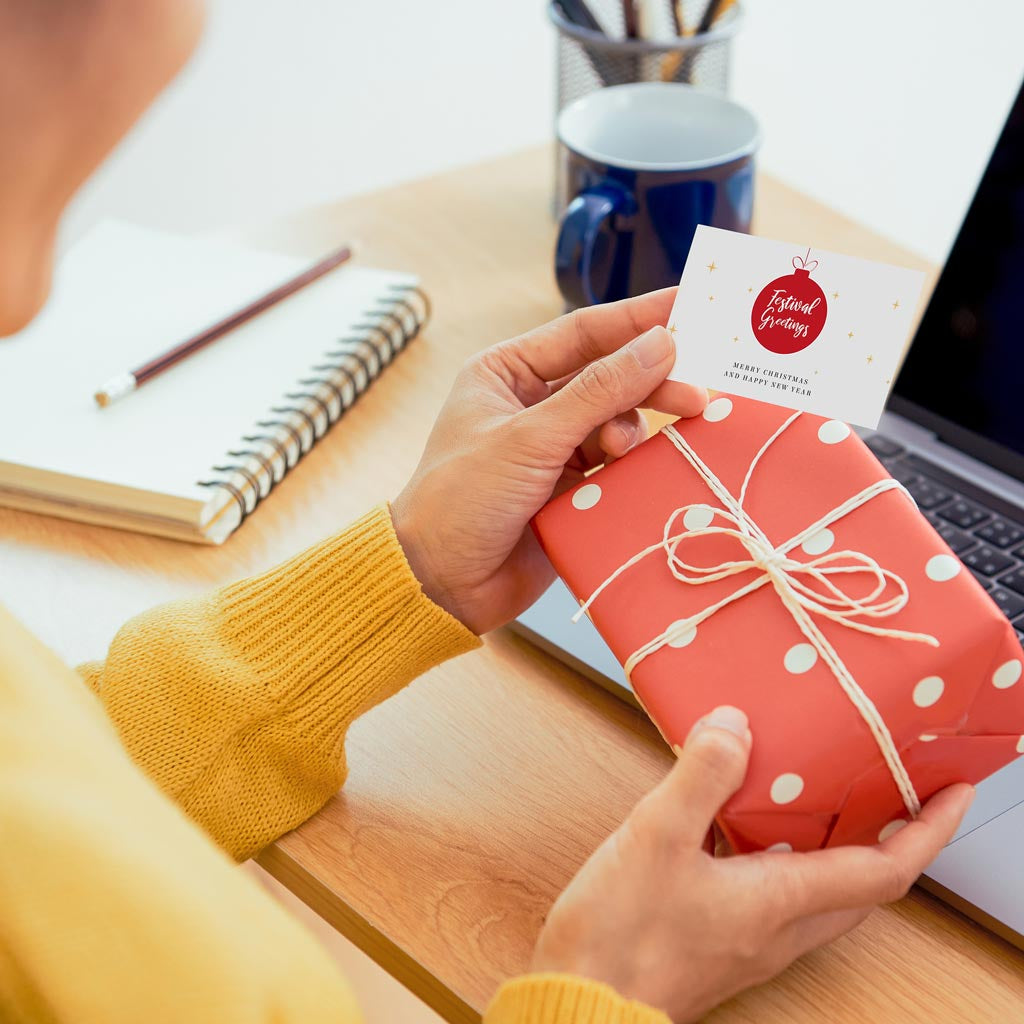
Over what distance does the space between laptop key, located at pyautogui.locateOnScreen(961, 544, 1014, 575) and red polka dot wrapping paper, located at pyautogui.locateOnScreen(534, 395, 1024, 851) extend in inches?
7.6

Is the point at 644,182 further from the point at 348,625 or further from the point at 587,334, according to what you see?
the point at 348,625

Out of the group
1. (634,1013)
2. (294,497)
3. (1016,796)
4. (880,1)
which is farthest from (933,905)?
(880,1)

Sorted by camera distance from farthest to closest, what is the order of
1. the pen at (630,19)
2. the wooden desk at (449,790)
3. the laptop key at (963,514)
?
the pen at (630,19) → the laptop key at (963,514) → the wooden desk at (449,790)

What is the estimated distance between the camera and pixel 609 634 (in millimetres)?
596

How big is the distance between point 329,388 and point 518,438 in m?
0.30

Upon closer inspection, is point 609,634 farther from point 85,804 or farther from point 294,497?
point 294,497

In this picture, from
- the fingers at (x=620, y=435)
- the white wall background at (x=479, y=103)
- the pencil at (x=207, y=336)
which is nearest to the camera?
the fingers at (x=620, y=435)

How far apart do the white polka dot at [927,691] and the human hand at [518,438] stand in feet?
0.65

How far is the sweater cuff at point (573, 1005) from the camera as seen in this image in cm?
50

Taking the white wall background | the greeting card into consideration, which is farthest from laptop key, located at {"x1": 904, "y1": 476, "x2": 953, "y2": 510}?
the white wall background

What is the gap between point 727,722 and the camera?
1.75 ft

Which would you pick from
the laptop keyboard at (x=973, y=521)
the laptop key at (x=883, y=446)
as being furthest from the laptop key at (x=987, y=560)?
the laptop key at (x=883, y=446)

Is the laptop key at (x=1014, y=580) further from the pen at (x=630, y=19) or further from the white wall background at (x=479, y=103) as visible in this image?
the white wall background at (x=479, y=103)

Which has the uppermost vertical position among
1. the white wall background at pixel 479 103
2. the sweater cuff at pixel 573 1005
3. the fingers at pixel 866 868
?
the fingers at pixel 866 868
